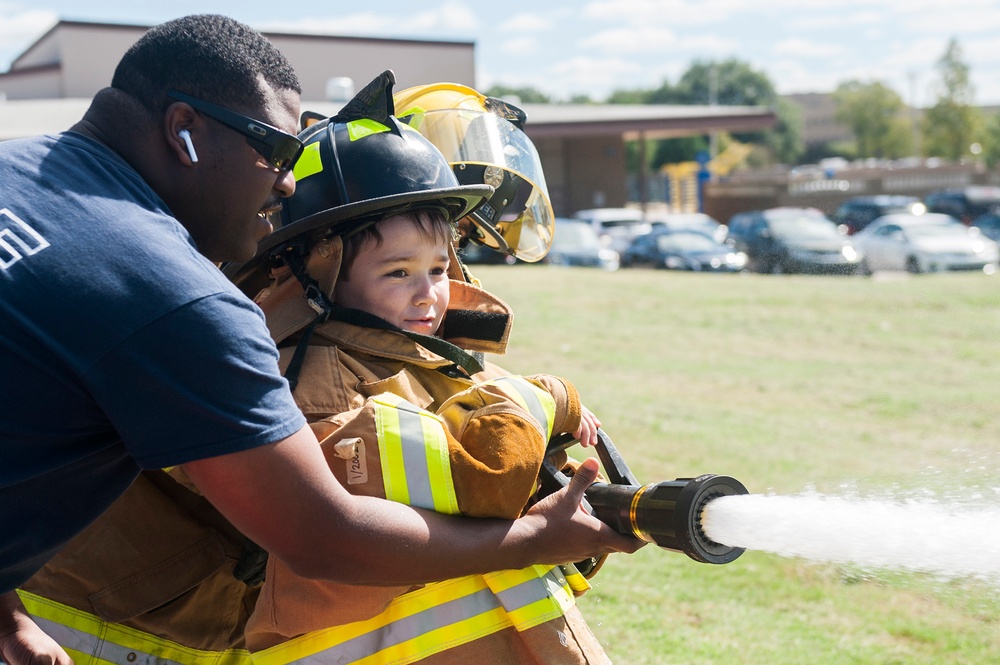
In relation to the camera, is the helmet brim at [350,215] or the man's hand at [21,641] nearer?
the man's hand at [21,641]

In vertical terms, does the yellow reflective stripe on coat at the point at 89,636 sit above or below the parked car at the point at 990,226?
above

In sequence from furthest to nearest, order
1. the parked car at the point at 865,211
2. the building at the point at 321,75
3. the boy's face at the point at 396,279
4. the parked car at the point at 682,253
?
1. the parked car at the point at 865,211
2. the building at the point at 321,75
3. the parked car at the point at 682,253
4. the boy's face at the point at 396,279

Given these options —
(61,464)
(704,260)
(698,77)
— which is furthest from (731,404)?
(698,77)

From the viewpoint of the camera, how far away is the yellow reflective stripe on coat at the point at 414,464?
2.00 metres

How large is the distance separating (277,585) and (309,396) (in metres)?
0.39

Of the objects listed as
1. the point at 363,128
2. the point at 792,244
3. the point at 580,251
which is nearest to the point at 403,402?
the point at 363,128

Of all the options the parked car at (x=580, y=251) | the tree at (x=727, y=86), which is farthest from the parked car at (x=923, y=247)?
the tree at (x=727, y=86)

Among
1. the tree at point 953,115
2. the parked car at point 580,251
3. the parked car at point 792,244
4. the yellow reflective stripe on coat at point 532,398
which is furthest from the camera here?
the tree at point 953,115

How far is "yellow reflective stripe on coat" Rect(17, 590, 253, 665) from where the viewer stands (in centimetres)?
234

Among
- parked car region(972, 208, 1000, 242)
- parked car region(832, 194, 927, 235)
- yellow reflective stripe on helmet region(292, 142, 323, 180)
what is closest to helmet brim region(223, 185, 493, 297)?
yellow reflective stripe on helmet region(292, 142, 323, 180)

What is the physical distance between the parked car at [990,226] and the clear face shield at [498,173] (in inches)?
1074

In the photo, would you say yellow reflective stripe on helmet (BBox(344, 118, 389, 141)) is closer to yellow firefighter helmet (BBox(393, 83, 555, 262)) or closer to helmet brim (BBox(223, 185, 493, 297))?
helmet brim (BBox(223, 185, 493, 297))

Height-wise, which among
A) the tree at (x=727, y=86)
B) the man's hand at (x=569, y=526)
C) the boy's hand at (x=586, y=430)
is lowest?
the man's hand at (x=569, y=526)

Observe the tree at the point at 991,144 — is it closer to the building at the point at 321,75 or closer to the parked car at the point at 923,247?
the building at the point at 321,75
